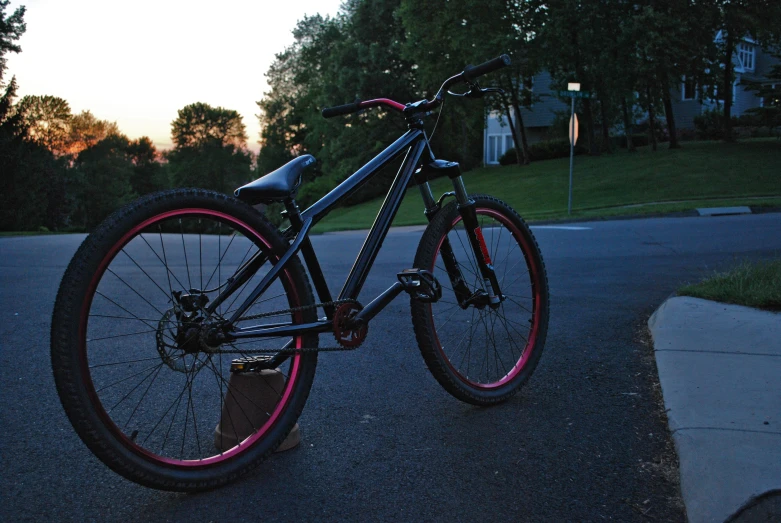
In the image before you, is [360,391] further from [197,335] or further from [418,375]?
[197,335]

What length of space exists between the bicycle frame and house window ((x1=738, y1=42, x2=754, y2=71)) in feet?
200

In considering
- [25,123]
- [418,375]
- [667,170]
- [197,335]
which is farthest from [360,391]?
[25,123]

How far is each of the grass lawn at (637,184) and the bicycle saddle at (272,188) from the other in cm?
1872

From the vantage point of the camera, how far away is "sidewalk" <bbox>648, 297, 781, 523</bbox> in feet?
9.09

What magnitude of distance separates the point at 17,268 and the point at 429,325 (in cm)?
848

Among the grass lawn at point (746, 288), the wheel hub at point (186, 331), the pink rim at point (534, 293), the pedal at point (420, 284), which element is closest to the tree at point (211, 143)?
the grass lawn at point (746, 288)

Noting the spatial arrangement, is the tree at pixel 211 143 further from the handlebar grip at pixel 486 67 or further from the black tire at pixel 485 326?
the handlebar grip at pixel 486 67

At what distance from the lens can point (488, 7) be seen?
40344 mm

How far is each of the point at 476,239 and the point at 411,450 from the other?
1292 mm

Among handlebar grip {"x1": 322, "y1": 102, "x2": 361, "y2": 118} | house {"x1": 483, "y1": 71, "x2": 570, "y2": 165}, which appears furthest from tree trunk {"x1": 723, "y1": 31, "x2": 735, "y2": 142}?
handlebar grip {"x1": 322, "y1": 102, "x2": 361, "y2": 118}

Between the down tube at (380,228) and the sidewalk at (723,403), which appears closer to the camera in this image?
the sidewalk at (723,403)

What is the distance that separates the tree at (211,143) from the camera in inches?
4006

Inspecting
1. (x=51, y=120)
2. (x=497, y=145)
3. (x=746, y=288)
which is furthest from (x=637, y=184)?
(x=51, y=120)

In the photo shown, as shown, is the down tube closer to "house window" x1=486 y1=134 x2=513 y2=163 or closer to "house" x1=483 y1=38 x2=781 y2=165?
"house" x1=483 y1=38 x2=781 y2=165
